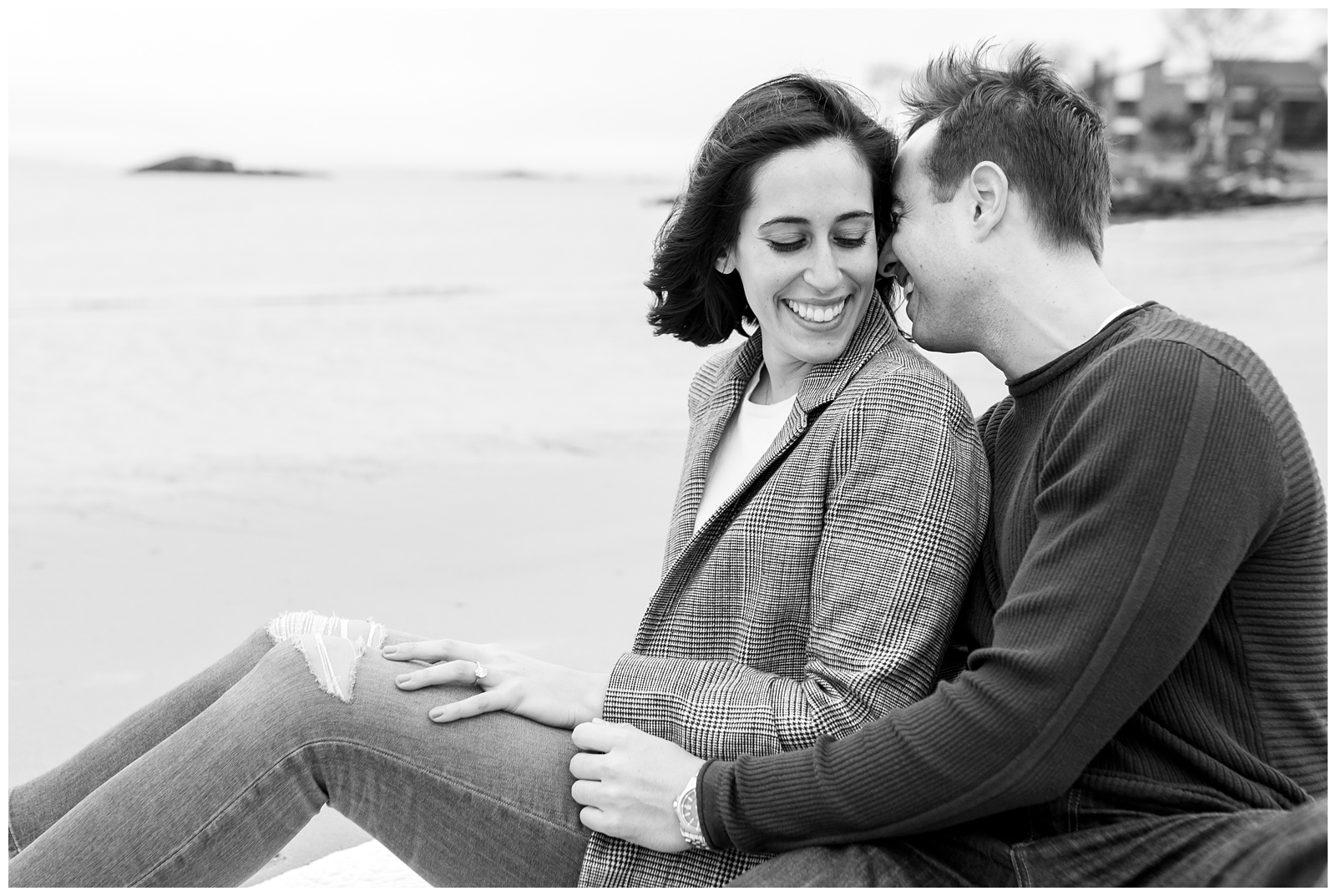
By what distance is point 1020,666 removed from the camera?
1.37 m

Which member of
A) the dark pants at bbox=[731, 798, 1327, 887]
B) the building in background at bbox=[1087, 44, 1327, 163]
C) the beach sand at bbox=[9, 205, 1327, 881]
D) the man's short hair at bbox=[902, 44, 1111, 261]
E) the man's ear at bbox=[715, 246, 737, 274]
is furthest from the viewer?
the building in background at bbox=[1087, 44, 1327, 163]

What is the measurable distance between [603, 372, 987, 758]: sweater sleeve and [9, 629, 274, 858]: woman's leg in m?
0.68

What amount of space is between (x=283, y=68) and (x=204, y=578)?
19454 mm

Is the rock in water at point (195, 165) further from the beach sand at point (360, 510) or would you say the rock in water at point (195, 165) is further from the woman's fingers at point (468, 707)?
the woman's fingers at point (468, 707)

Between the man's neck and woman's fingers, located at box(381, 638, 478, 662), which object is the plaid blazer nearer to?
the man's neck

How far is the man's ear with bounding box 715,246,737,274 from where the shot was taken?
2145mm

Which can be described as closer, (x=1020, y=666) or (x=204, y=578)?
(x=1020, y=666)

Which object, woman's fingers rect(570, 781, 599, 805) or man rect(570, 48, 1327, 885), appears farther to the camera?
woman's fingers rect(570, 781, 599, 805)

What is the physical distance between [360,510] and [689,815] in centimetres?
491

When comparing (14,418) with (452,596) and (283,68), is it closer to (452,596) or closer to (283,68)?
(452,596)

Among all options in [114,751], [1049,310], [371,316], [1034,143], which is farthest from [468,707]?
[371,316]

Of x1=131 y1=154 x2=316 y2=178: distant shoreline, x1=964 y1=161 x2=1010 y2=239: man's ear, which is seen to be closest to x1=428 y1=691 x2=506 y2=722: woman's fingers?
x1=964 y1=161 x2=1010 y2=239: man's ear

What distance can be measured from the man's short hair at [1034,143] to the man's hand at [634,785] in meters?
0.91

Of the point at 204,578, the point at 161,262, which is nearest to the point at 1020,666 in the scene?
the point at 204,578
